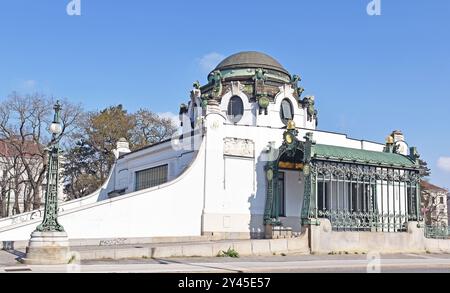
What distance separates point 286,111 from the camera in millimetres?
36500

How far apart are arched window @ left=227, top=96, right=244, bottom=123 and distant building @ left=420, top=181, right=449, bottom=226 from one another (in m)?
22.9

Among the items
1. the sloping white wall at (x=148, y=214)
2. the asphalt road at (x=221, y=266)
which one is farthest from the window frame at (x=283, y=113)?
the asphalt road at (x=221, y=266)

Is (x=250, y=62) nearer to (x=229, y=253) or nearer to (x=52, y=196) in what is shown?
(x=229, y=253)

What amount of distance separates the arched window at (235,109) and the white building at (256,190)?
463mm

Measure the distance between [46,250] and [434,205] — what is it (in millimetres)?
60796

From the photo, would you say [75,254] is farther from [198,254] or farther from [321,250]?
[321,250]

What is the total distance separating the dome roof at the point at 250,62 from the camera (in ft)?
122

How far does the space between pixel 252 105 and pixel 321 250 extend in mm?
13227

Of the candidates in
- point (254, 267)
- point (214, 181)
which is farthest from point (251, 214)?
point (254, 267)

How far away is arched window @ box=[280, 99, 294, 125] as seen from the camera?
3609cm

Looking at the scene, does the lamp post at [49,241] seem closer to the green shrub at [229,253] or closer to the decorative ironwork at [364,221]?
the green shrub at [229,253]

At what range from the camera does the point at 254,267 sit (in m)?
17.1
